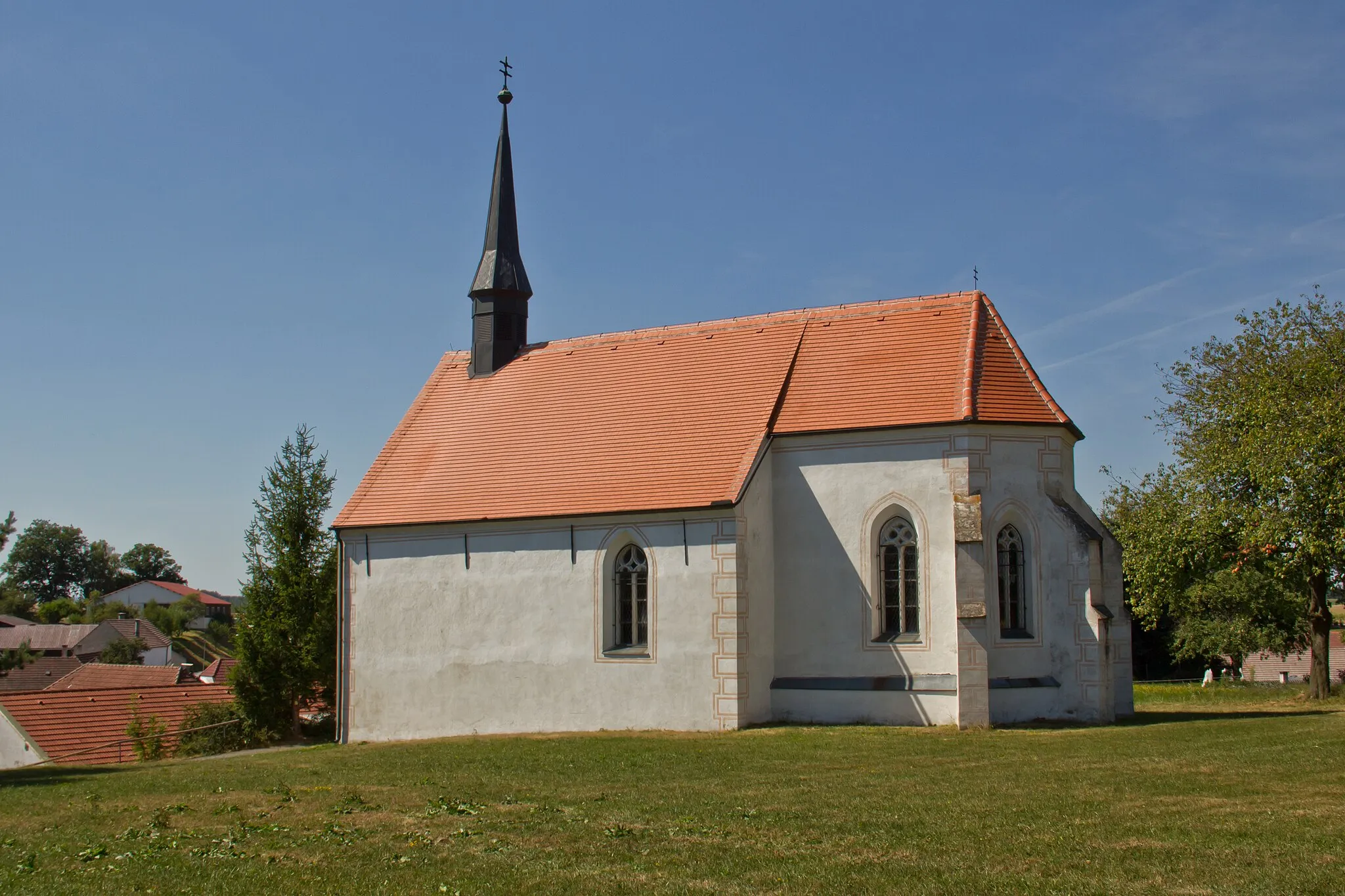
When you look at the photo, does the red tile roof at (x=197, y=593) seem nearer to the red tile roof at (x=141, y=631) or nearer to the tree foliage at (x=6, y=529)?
the red tile roof at (x=141, y=631)

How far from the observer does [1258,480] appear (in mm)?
28500

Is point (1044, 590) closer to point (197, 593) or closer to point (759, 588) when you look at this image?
point (759, 588)

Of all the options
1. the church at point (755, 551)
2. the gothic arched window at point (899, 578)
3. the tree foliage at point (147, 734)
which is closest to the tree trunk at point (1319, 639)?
the church at point (755, 551)

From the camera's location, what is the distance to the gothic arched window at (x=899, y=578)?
22.1 m

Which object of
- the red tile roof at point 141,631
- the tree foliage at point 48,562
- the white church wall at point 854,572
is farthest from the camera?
the tree foliage at point 48,562

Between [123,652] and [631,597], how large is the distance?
68.4m

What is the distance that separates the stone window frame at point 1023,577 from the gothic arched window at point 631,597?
657 cm

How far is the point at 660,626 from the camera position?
22.7 metres

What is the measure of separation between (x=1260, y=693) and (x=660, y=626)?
24515mm

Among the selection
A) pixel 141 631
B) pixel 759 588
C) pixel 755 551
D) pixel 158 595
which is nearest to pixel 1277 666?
pixel 759 588

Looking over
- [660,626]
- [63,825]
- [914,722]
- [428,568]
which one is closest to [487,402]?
[428,568]

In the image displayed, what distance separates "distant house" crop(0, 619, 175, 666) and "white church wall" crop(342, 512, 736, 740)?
63.8m

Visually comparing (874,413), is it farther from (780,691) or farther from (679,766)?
(679,766)

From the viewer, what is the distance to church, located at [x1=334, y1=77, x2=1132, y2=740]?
2156cm
